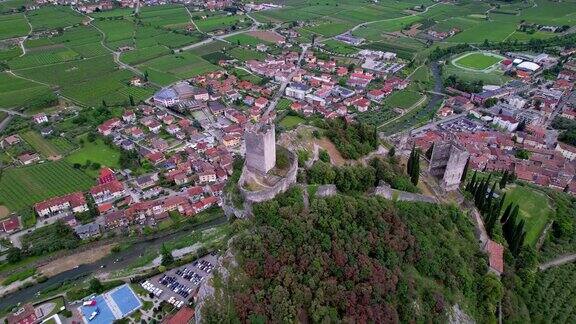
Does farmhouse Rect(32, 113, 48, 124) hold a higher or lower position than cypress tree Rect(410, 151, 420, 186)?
lower

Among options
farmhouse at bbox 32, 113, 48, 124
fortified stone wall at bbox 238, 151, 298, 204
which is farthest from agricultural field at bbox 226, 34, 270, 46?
fortified stone wall at bbox 238, 151, 298, 204

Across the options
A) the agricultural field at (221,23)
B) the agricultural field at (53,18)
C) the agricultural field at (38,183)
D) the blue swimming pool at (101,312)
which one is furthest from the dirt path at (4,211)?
the agricultural field at (53,18)

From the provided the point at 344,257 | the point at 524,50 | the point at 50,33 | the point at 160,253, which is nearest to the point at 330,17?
the point at 524,50

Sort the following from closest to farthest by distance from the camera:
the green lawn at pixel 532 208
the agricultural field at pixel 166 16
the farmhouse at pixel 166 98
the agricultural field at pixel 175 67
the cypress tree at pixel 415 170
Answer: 1. the cypress tree at pixel 415 170
2. the green lawn at pixel 532 208
3. the farmhouse at pixel 166 98
4. the agricultural field at pixel 175 67
5. the agricultural field at pixel 166 16

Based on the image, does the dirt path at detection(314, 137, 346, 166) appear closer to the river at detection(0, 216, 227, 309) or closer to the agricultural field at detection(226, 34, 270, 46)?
the river at detection(0, 216, 227, 309)

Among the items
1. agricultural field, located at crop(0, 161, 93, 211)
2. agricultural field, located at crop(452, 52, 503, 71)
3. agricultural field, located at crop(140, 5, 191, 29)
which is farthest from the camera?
agricultural field, located at crop(140, 5, 191, 29)

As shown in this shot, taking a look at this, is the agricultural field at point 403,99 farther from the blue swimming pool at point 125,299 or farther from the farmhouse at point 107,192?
the blue swimming pool at point 125,299

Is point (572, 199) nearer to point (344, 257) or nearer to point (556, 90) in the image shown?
point (344, 257)
